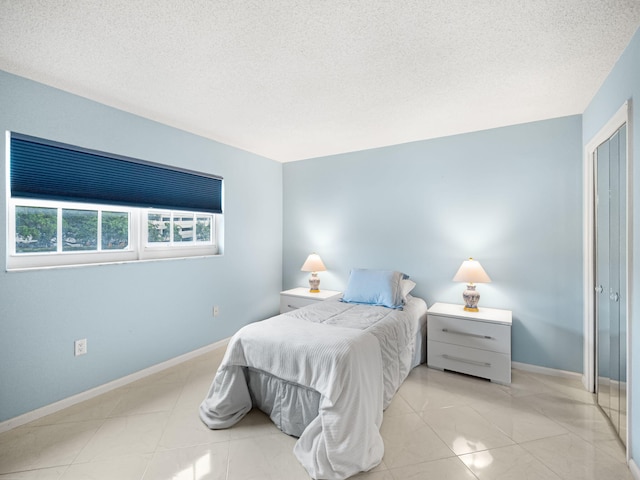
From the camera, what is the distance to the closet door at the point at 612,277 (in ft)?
6.23

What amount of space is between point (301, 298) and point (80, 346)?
7.01 feet

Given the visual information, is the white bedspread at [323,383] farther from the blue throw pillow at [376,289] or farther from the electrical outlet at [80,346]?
the electrical outlet at [80,346]

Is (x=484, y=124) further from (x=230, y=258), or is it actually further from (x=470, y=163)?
(x=230, y=258)

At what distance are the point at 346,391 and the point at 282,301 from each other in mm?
2245

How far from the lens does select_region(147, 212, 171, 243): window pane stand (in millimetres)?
3014

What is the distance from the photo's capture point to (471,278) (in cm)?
281

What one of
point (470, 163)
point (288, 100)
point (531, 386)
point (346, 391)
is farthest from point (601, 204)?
point (288, 100)

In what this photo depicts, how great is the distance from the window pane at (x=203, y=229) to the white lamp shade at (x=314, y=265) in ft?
4.04

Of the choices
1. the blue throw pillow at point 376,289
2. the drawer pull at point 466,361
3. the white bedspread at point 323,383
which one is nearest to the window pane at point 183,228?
the white bedspread at point 323,383


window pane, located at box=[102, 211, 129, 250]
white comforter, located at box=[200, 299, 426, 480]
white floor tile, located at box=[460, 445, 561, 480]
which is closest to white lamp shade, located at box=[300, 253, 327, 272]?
white comforter, located at box=[200, 299, 426, 480]

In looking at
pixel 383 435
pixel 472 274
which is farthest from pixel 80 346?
pixel 472 274

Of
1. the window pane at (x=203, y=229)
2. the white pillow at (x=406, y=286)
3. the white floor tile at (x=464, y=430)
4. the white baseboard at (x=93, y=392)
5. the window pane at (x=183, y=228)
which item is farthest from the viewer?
the window pane at (x=203, y=229)

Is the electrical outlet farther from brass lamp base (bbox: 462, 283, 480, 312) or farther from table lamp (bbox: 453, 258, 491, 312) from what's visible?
brass lamp base (bbox: 462, 283, 480, 312)

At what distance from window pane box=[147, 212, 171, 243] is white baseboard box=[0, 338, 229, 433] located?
4.02ft
